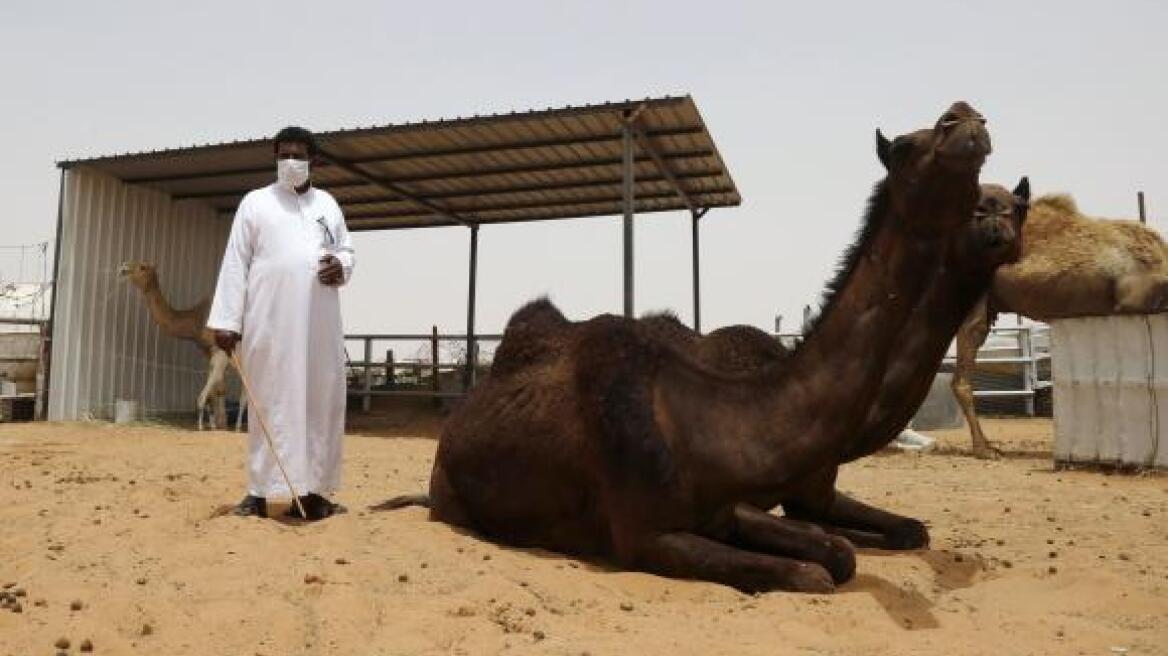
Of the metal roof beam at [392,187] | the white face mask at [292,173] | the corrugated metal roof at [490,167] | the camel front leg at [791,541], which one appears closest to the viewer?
the camel front leg at [791,541]

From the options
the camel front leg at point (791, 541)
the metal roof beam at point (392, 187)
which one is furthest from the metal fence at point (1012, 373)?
the camel front leg at point (791, 541)

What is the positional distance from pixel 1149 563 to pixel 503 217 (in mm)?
13985

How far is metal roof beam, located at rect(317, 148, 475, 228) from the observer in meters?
12.4

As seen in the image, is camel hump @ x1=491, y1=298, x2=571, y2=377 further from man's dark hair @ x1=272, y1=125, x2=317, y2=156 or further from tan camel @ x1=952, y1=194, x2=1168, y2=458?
tan camel @ x1=952, y1=194, x2=1168, y2=458

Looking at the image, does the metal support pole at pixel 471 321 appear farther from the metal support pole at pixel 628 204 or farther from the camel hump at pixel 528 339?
the camel hump at pixel 528 339

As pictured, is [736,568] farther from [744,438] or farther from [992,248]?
[992,248]

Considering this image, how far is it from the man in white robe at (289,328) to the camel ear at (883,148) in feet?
9.37

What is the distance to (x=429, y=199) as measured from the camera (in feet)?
50.3

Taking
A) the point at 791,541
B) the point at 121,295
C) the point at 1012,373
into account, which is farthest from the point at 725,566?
the point at 1012,373

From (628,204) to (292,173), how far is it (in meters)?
5.87

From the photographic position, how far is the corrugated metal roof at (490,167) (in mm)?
10766

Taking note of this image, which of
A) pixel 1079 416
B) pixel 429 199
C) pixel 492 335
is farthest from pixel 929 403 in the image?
pixel 429 199

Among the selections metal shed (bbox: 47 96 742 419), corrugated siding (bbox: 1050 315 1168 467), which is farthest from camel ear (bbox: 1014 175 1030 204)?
metal shed (bbox: 47 96 742 419)

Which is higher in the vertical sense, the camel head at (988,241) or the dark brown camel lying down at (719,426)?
the camel head at (988,241)
